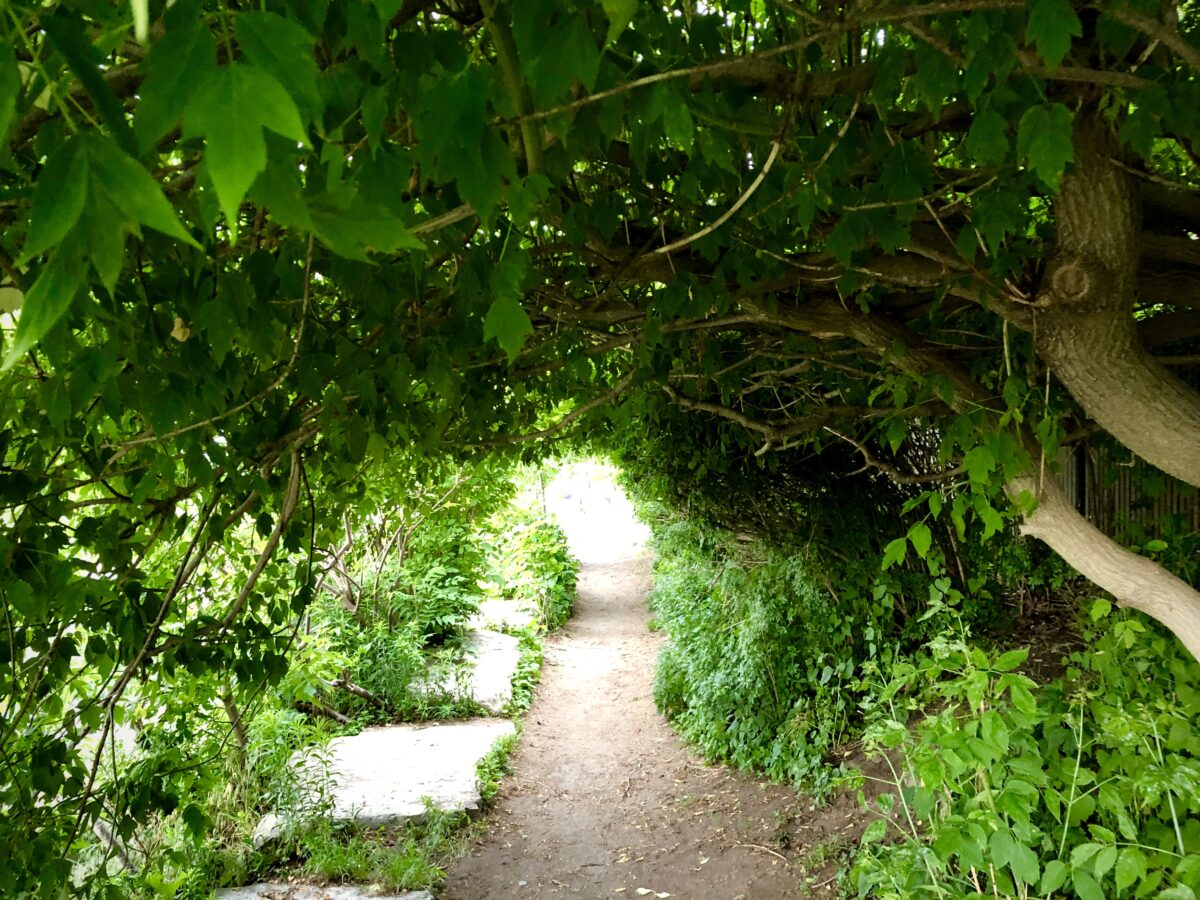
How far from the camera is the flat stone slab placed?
5297 mm

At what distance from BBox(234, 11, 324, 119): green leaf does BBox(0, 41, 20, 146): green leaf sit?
0.20m

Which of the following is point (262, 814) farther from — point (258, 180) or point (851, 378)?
point (258, 180)

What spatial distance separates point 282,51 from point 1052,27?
123cm

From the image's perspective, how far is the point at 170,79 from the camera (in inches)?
26.5

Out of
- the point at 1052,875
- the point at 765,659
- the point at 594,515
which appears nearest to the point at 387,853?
the point at 765,659

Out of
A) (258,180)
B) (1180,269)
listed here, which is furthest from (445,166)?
(1180,269)

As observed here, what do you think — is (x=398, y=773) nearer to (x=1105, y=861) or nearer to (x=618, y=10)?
(x=1105, y=861)

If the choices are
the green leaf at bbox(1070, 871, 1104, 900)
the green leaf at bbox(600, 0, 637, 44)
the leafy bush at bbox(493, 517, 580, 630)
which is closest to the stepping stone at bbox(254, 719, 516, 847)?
the leafy bush at bbox(493, 517, 580, 630)

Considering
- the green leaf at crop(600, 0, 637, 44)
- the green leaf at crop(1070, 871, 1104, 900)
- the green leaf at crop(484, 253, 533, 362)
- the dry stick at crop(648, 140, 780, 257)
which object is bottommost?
the green leaf at crop(1070, 871, 1104, 900)

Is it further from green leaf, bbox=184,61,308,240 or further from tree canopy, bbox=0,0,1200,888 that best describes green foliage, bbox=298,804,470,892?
green leaf, bbox=184,61,308,240

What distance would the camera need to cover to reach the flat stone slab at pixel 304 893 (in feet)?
17.4

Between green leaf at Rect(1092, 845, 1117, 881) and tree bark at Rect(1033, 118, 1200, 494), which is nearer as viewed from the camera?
tree bark at Rect(1033, 118, 1200, 494)

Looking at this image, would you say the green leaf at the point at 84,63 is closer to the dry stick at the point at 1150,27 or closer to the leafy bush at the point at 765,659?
the dry stick at the point at 1150,27

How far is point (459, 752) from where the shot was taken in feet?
25.7
